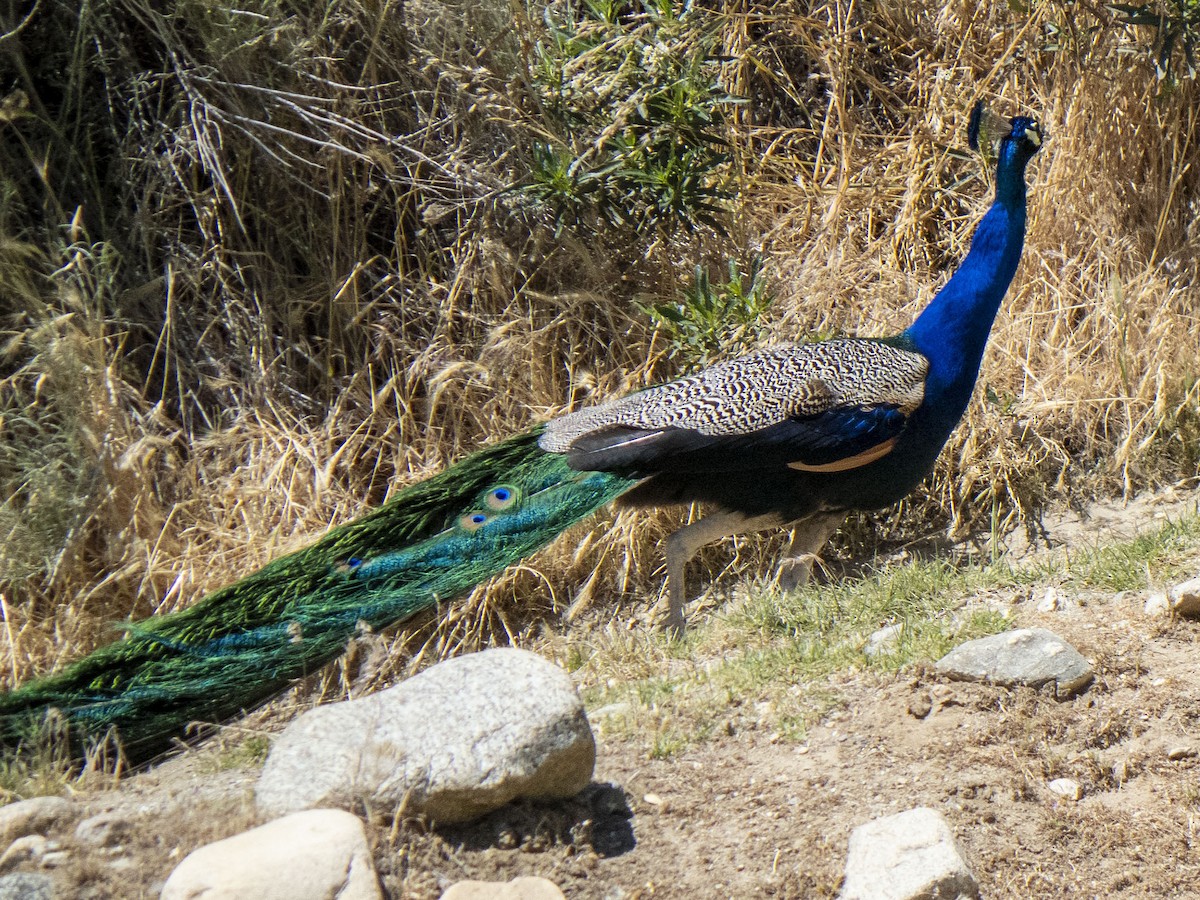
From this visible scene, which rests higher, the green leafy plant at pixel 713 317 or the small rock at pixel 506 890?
the green leafy plant at pixel 713 317

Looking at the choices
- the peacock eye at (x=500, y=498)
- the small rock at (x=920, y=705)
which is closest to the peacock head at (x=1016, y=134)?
the peacock eye at (x=500, y=498)

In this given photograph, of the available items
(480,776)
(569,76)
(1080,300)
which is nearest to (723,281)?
(569,76)

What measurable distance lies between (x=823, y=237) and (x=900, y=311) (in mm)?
493

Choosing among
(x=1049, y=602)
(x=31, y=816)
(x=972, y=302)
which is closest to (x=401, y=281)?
(x=972, y=302)

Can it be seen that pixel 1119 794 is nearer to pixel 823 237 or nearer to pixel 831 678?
pixel 831 678

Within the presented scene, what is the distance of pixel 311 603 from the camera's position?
358 cm

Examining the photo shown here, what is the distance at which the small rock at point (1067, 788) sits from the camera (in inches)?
93.7

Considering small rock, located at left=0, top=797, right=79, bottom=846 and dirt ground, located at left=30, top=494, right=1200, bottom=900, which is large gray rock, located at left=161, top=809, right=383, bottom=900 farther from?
small rock, located at left=0, top=797, right=79, bottom=846

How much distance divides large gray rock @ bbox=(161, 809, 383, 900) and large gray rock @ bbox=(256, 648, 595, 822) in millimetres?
145

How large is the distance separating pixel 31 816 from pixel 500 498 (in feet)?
6.47

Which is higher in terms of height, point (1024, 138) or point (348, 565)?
point (1024, 138)

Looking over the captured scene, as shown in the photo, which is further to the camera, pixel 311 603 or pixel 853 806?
pixel 311 603

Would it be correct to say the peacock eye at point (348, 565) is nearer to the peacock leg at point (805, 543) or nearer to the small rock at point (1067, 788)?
the peacock leg at point (805, 543)

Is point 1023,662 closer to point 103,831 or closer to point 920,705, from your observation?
point 920,705
